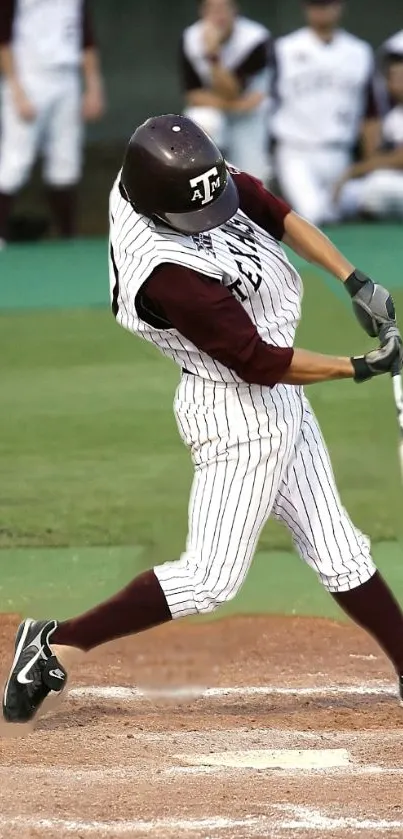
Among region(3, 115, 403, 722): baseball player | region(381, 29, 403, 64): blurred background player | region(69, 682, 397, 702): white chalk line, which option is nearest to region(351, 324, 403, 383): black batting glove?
region(3, 115, 403, 722): baseball player

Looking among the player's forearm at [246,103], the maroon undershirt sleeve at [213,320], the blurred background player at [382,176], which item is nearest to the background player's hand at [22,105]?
the player's forearm at [246,103]

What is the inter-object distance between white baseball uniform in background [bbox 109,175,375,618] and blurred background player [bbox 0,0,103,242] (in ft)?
23.4

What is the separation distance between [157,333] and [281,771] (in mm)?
1192

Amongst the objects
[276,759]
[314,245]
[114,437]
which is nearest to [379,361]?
[314,245]

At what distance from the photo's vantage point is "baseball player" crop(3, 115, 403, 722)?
4055 mm

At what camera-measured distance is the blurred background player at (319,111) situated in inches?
460

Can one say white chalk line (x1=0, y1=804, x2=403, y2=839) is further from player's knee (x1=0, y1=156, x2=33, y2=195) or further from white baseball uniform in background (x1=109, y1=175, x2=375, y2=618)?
player's knee (x1=0, y1=156, x2=33, y2=195)

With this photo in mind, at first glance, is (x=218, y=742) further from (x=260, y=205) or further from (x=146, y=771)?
(x=260, y=205)

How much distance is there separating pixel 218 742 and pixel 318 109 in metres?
8.24

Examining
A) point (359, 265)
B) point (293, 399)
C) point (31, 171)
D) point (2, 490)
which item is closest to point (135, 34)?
point (31, 171)

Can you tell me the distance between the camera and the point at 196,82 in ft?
38.0

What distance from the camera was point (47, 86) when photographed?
11336 millimetres

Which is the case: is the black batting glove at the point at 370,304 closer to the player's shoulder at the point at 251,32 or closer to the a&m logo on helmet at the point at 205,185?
the a&m logo on helmet at the point at 205,185

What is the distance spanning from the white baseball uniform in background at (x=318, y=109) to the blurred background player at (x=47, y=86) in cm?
148
